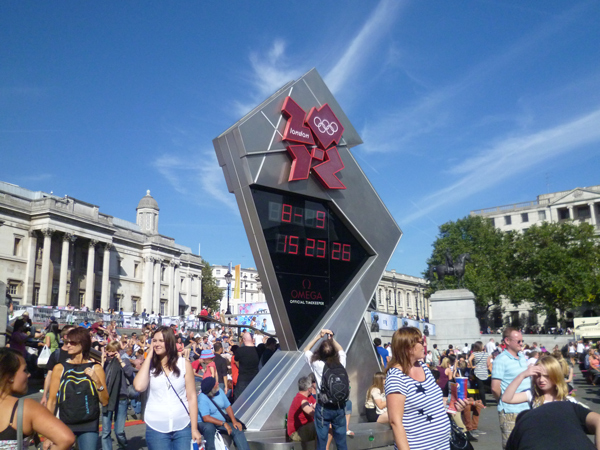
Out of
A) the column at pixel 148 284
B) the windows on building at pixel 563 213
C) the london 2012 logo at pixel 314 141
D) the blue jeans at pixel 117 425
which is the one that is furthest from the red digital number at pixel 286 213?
the windows on building at pixel 563 213

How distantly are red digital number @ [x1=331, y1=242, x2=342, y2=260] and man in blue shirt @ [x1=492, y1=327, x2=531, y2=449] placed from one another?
5096 mm

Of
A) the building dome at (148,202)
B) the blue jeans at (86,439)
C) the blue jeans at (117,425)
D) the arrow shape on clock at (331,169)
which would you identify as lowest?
the blue jeans at (117,425)

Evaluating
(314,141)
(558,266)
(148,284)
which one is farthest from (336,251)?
(148,284)

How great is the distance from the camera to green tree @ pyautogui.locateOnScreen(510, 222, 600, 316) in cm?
5309

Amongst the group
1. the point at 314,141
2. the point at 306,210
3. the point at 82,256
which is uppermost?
the point at 82,256

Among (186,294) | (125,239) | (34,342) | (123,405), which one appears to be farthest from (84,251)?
(123,405)

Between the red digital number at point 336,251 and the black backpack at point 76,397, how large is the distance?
6.31m

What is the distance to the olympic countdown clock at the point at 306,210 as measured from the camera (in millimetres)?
9188

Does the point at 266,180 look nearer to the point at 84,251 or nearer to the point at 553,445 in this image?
the point at 553,445

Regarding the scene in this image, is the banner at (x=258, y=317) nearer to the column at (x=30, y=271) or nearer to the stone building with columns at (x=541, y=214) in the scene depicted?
the column at (x=30, y=271)

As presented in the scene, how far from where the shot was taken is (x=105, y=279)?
6222 centimetres

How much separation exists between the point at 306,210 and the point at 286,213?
58 centimetres

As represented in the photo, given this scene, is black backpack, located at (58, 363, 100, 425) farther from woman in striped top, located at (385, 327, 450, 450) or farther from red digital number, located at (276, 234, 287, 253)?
red digital number, located at (276, 234, 287, 253)

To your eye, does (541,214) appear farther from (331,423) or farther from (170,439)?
(170,439)
